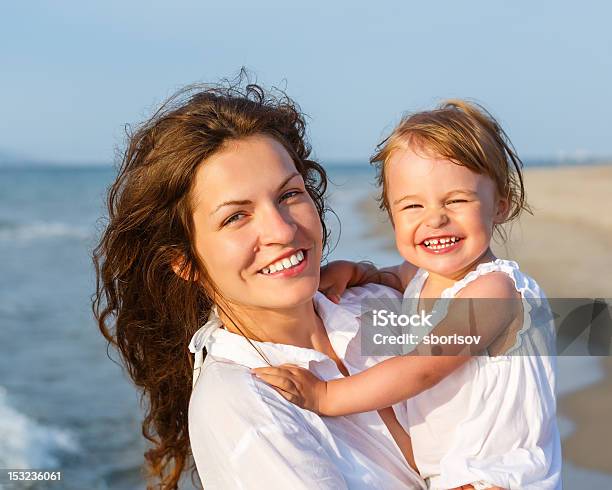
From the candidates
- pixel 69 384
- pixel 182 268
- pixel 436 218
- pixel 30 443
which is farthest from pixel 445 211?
pixel 69 384

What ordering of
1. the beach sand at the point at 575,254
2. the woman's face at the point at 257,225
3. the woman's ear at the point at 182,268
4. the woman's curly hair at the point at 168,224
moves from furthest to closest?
the beach sand at the point at 575,254
the woman's ear at the point at 182,268
the woman's curly hair at the point at 168,224
the woman's face at the point at 257,225

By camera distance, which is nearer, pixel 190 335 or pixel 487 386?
pixel 487 386

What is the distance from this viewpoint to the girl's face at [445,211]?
2988mm

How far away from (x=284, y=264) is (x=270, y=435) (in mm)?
536

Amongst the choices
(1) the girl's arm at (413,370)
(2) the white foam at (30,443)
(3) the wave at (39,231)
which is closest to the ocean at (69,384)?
(2) the white foam at (30,443)

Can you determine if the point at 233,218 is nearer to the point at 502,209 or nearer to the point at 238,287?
the point at 238,287

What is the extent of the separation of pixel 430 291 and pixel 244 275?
833 mm

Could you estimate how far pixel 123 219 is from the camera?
2.85 metres

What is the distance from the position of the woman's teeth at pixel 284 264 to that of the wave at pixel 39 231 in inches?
670

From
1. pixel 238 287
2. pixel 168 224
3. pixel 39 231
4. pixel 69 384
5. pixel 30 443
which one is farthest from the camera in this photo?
pixel 39 231

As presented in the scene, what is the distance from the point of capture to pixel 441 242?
9.98 feet

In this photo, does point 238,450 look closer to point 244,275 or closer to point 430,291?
point 244,275

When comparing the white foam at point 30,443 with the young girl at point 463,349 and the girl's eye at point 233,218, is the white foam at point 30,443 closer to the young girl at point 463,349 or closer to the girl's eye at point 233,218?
the young girl at point 463,349

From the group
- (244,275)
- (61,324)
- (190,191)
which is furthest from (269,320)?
(61,324)
